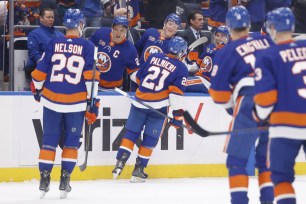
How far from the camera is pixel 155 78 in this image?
8.44 m

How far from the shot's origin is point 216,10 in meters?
9.95

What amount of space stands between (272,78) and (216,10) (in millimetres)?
4978

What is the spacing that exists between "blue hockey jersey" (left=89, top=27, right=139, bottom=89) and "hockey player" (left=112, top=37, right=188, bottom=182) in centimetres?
34

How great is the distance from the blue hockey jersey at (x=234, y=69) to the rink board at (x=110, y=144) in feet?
9.72

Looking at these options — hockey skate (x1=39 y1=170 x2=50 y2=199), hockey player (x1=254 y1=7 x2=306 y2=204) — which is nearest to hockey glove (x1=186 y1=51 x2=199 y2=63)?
hockey skate (x1=39 y1=170 x2=50 y2=199)

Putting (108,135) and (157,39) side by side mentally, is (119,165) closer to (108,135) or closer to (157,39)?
(108,135)

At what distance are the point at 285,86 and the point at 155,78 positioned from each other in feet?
11.4

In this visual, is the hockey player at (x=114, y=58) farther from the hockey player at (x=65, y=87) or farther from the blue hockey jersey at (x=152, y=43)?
the hockey player at (x=65, y=87)

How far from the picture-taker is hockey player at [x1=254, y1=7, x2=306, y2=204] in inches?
199

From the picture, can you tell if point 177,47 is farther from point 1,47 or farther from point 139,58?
point 1,47

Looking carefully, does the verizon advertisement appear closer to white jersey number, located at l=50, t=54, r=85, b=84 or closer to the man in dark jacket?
the man in dark jacket

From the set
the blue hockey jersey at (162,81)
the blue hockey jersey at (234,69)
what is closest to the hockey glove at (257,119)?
the blue hockey jersey at (234,69)

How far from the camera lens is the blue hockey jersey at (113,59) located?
887cm

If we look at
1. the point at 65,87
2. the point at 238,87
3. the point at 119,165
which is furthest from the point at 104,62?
the point at 238,87
